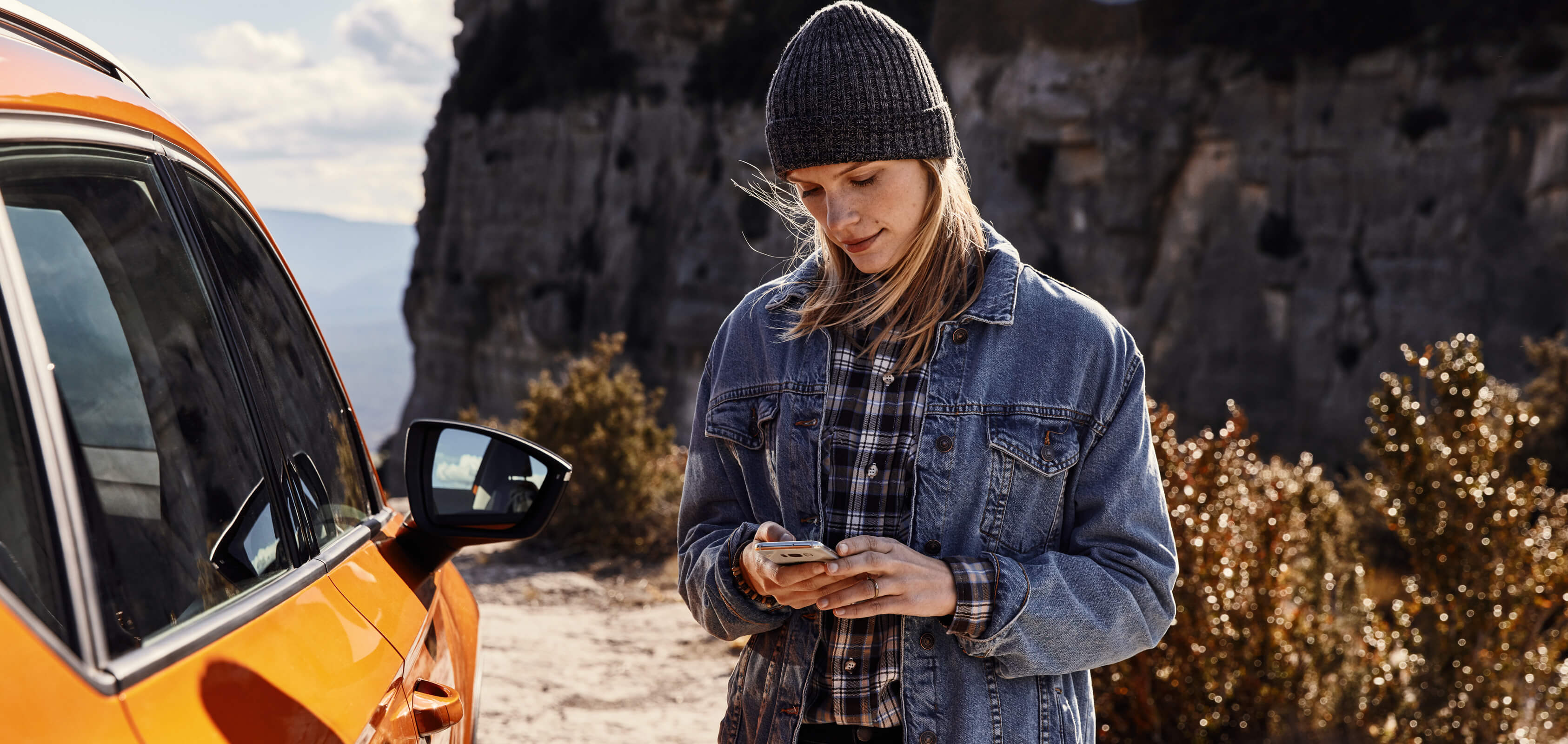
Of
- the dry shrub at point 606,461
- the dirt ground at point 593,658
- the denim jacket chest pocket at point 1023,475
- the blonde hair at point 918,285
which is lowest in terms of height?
the dirt ground at point 593,658

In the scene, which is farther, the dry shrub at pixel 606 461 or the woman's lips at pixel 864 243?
the dry shrub at pixel 606 461

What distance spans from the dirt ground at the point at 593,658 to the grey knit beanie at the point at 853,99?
2963mm

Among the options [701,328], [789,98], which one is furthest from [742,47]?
[789,98]

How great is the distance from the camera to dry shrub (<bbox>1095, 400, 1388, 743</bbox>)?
3.94 meters

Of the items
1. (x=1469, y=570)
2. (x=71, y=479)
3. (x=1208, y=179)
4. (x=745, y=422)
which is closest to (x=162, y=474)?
(x=71, y=479)

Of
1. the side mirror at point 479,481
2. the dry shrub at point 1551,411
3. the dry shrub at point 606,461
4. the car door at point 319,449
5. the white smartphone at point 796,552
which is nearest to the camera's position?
the white smartphone at point 796,552

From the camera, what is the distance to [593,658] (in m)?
5.45

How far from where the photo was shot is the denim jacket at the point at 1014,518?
150 cm

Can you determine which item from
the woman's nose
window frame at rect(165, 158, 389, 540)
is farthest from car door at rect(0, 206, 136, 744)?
the woman's nose

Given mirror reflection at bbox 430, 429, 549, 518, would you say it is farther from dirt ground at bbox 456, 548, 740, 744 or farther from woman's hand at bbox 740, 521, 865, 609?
dirt ground at bbox 456, 548, 740, 744

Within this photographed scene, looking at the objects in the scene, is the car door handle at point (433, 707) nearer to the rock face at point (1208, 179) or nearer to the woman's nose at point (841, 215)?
the woman's nose at point (841, 215)

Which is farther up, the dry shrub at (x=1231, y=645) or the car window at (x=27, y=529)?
the car window at (x=27, y=529)

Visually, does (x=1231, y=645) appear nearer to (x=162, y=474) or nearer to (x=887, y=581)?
(x=887, y=581)

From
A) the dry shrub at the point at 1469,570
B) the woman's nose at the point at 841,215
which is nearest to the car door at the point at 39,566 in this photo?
the woman's nose at the point at 841,215
